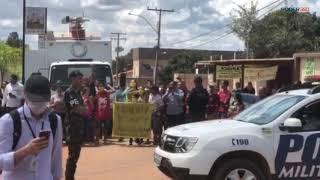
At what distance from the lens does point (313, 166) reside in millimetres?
8906

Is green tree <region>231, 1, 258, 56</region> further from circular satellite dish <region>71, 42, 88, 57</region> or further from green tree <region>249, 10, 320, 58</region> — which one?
circular satellite dish <region>71, 42, 88, 57</region>

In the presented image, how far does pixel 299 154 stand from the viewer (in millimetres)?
8859

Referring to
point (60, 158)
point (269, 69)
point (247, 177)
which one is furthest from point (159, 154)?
point (269, 69)

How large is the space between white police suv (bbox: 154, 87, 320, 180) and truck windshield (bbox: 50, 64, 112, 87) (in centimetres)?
908

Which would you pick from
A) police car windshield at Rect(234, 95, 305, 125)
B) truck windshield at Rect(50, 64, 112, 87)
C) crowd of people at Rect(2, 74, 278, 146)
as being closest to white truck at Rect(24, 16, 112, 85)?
truck windshield at Rect(50, 64, 112, 87)

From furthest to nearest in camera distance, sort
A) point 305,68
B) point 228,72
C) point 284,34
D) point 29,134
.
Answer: point 284,34, point 305,68, point 228,72, point 29,134

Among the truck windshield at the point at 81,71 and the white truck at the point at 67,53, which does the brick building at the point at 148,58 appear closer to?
the white truck at the point at 67,53

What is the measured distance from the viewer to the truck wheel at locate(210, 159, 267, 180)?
28.7ft

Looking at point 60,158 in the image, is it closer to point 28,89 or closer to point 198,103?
point 28,89

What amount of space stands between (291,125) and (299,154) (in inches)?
19.1

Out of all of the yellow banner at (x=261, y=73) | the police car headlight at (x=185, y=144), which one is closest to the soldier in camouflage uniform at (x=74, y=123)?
the police car headlight at (x=185, y=144)

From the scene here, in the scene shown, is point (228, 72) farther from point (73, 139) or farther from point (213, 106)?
point (73, 139)

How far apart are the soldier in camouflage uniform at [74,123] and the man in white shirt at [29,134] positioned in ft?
16.7

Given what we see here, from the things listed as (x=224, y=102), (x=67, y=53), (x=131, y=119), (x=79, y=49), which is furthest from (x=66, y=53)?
(x=224, y=102)
